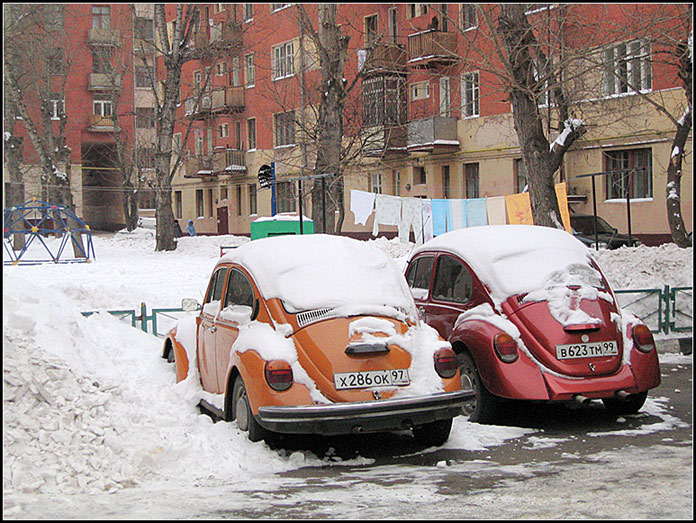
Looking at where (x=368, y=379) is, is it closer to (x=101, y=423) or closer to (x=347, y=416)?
(x=347, y=416)

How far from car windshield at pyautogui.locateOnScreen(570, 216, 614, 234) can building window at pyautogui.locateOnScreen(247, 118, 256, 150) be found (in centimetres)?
2403

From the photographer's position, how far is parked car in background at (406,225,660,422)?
7.72m

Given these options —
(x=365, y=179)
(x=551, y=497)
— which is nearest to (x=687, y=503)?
(x=551, y=497)

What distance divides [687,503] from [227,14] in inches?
1775

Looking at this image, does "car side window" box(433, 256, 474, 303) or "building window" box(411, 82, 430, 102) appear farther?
"building window" box(411, 82, 430, 102)

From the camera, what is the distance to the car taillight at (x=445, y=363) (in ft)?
22.5

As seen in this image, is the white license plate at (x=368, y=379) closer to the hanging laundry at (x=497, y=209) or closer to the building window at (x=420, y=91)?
the hanging laundry at (x=497, y=209)

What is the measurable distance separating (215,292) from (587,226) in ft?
68.8

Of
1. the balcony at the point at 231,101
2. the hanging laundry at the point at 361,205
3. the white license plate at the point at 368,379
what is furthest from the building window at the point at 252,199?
the white license plate at the point at 368,379

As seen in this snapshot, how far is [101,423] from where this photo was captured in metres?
6.30

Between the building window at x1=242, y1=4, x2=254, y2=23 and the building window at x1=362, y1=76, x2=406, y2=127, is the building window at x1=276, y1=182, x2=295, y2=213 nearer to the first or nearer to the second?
the building window at x1=242, y1=4, x2=254, y2=23

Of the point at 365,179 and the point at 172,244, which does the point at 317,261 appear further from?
the point at 365,179

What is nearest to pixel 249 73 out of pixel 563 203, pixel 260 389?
pixel 563 203

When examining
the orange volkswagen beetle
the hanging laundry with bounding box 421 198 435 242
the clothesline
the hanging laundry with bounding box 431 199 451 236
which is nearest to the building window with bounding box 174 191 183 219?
the clothesline
